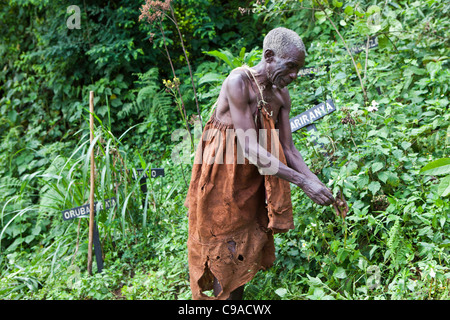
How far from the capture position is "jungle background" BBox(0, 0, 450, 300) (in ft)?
10.1

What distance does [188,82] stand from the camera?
565 centimetres

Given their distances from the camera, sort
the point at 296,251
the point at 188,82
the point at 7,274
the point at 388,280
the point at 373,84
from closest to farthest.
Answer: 1. the point at 388,280
2. the point at 296,251
3. the point at 373,84
4. the point at 7,274
5. the point at 188,82

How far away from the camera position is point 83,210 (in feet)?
13.1

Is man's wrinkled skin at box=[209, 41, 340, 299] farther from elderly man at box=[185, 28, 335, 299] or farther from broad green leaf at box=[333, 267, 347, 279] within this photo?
broad green leaf at box=[333, 267, 347, 279]

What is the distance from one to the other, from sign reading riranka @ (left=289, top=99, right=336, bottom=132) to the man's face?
1.02 m

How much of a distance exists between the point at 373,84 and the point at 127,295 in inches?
111

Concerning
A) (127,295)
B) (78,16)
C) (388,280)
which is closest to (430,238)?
(388,280)

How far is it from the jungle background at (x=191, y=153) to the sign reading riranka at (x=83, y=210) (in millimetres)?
96

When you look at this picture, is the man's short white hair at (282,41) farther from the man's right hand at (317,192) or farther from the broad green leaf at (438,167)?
the broad green leaf at (438,167)

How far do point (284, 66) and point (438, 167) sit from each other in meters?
1.18

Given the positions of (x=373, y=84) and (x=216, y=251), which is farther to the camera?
(x=373, y=84)

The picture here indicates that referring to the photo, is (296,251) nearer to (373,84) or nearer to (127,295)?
(127,295)

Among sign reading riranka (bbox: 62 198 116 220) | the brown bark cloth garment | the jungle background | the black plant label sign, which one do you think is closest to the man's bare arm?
the brown bark cloth garment

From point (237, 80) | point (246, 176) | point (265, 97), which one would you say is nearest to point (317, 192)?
point (246, 176)
